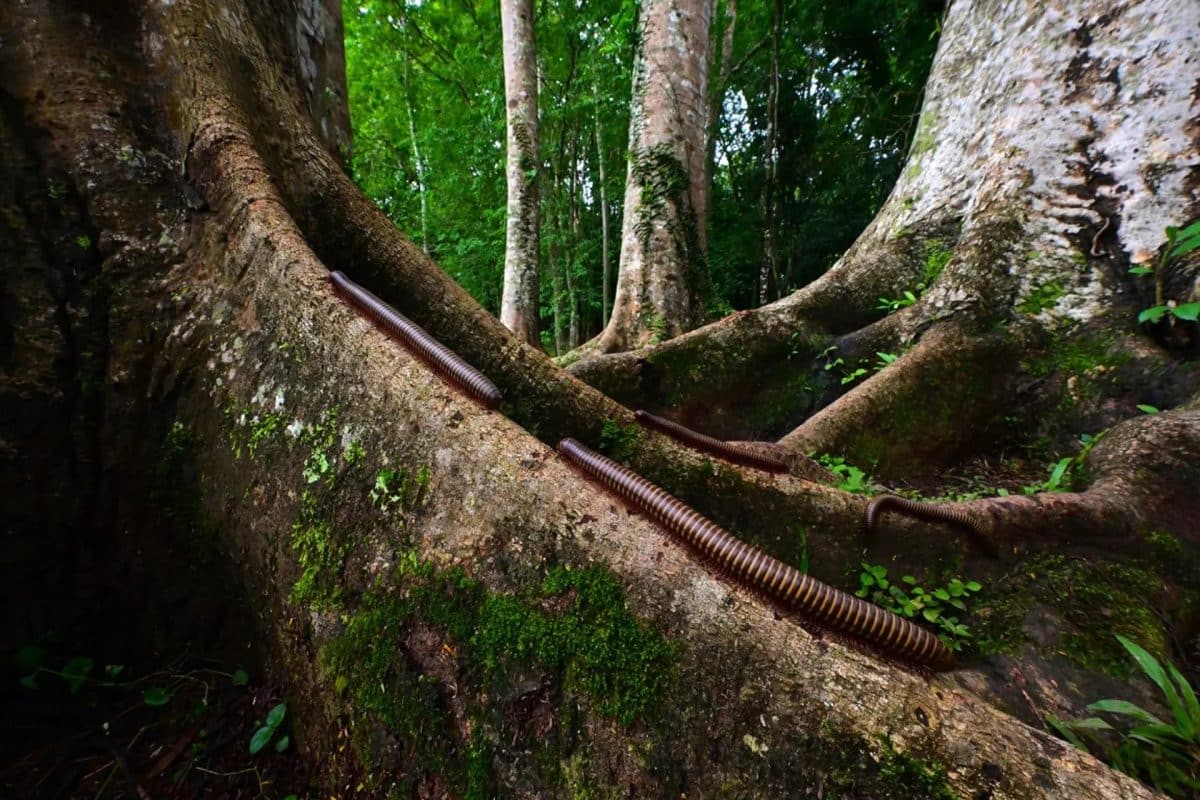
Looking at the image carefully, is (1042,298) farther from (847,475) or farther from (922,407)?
(847,475)

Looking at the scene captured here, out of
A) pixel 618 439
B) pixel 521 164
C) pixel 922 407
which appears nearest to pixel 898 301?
pixel 922 407

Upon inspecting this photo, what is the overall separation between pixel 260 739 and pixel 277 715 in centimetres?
7

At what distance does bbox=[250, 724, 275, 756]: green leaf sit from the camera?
5.55ft

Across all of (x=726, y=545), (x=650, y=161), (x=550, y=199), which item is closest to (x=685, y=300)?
(x=650, y=161)

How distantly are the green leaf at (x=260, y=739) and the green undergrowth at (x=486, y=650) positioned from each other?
1.36 feet

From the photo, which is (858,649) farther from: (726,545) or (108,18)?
(108,18)

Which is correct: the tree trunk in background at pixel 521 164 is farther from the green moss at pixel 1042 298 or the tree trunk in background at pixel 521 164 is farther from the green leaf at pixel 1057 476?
the green leaf at pixel 1057 476

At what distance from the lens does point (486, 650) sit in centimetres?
142

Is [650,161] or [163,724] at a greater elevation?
[650,161]

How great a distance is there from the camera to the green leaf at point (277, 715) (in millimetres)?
1737

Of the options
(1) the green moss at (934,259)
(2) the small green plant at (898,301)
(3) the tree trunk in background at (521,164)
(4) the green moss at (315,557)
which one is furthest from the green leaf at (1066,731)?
(3) the tree trunk in background at (521,164)

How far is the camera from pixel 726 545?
1552 mm

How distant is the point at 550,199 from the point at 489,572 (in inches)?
764

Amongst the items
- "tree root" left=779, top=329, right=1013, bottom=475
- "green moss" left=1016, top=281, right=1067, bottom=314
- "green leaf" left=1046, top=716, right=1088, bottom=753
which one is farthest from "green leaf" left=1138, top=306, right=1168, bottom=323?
"green leaf" left=1046, top=716, right=1088, bottom=753
